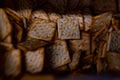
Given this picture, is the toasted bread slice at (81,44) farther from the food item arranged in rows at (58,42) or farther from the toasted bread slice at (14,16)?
the toasted bread slice at (14,16)

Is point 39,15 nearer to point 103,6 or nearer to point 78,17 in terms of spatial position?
point 78,17

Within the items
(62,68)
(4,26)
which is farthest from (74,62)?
(4,26)

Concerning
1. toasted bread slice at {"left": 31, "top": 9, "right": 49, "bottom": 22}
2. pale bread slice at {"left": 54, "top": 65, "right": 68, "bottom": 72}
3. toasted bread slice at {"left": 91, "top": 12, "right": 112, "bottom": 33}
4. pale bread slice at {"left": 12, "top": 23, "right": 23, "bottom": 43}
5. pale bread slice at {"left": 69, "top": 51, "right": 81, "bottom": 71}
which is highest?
toasted bread slice at {"left": 31, "top": 9, "right": 49, "bottom": 22}

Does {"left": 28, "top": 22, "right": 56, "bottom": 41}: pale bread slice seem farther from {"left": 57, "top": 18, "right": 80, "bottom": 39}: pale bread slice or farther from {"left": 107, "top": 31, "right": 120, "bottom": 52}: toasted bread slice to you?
{"left": 107, "top": 31, "right": 120, "bottom": 52}: toasted bread slice

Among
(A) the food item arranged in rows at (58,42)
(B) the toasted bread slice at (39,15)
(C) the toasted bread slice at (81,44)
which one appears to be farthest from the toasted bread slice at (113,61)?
(B) the toasted bread slice at (39,15)

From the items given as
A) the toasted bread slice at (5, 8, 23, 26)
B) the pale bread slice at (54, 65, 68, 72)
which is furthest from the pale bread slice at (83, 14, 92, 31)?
the toasted bread slice at (5, 8, 23, 26)
